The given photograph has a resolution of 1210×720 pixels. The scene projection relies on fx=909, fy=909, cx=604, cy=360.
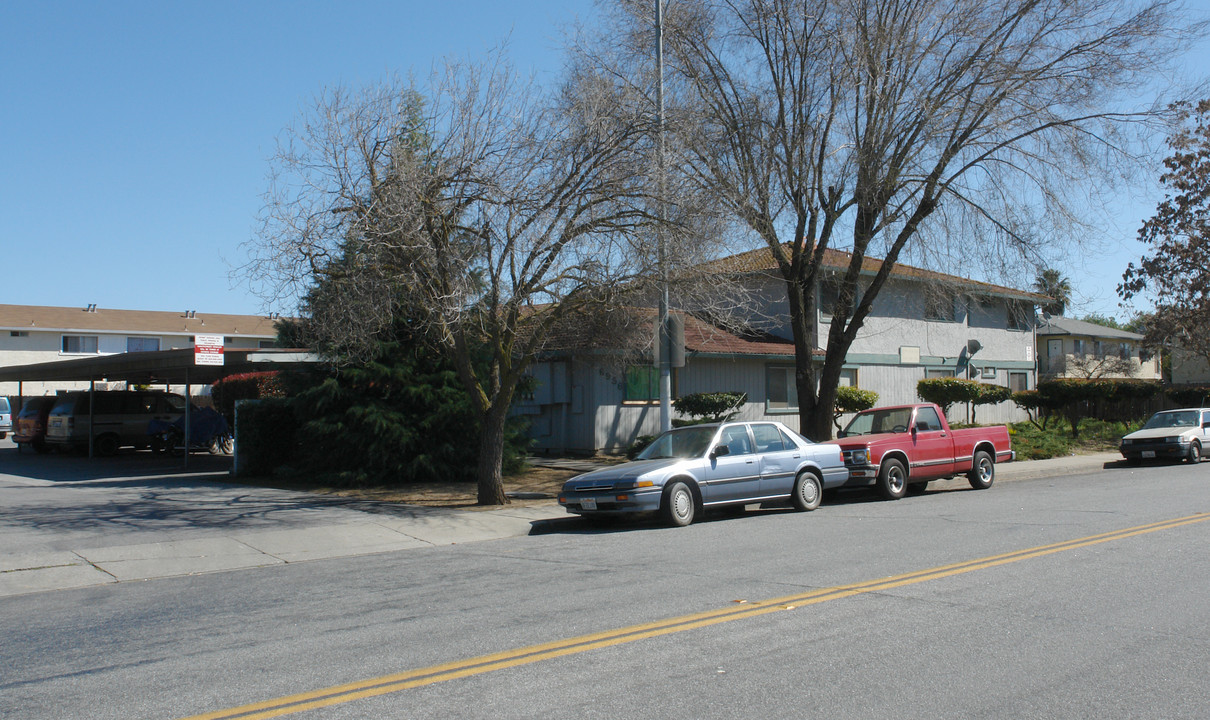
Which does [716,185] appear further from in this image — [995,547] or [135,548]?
[135,548]

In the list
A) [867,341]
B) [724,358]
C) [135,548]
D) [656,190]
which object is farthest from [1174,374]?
[135,548]

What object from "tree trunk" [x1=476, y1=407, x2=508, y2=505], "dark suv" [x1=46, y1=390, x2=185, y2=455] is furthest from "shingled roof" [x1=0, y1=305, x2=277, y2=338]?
"tree trunk" [x1=476, y1=407, x2=508, y2=505]

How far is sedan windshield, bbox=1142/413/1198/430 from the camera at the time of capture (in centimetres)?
2427

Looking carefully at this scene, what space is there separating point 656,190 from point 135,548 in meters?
9.03

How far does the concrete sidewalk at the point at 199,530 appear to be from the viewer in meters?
10.6

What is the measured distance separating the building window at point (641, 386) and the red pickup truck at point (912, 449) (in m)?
8.20

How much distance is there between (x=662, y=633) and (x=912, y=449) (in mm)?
11183

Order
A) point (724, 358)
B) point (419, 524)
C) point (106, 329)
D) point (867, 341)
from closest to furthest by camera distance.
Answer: point (419, 524), point (724, 358), point (867, 341), point (106, 329)

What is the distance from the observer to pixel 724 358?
2625cm

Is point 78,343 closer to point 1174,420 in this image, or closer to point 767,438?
point 767,438

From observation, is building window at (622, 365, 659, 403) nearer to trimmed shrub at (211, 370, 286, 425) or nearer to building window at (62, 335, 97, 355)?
trimmed shrub at (211, 370, 286, 425)

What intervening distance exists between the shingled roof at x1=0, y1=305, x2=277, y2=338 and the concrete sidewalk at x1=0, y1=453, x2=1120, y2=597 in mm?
32058

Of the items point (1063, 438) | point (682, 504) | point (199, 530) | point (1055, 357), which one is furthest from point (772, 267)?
point (1055, 357)

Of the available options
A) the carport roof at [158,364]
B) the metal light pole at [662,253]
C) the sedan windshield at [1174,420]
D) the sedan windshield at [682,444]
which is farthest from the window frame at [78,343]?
the sedan windshield at [1174,420]
